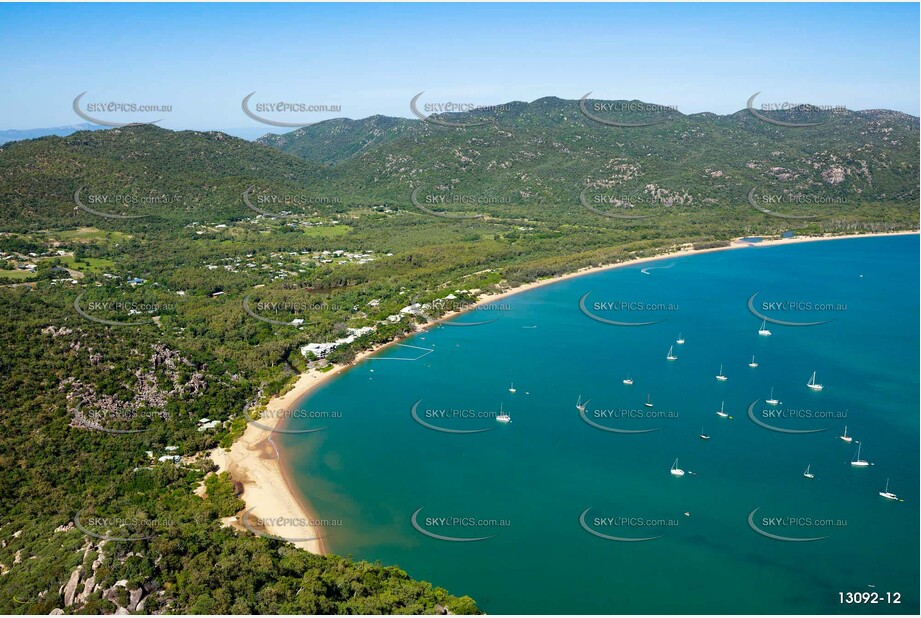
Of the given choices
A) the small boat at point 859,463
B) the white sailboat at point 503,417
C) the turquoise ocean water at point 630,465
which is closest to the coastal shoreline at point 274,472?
the turquoise ocean water at point 630,465

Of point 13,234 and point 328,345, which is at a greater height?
point 13,234

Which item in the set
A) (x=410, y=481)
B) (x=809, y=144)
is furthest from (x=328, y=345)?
(x=809, y=144)

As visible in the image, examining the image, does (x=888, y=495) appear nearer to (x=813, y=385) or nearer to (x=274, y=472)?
(x=813, y=385)

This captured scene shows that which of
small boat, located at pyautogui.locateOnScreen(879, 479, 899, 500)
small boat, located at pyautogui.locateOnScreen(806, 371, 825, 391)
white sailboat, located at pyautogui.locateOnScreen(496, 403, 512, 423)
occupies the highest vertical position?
small boat, located at pyautogui.locateOnScreen(806, 371, 825, 391)

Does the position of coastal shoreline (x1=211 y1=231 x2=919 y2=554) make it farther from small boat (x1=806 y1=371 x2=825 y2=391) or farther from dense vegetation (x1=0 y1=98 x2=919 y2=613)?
small boat (x1=806 y1=371 x2=825 y2=391)

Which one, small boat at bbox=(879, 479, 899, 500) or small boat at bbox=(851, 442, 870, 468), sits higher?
small boat at bbox=(851, 442, 870, 468)

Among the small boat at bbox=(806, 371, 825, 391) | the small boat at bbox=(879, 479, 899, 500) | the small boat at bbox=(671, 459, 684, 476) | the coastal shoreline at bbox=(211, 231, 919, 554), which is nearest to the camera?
the coastal shoreline at bbox=(211, 231, 919, 554)

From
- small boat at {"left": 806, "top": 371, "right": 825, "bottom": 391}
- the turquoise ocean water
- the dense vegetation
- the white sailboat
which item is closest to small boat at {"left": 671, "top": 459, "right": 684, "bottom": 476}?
the turquoise ocean water

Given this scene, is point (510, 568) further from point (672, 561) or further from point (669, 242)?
point (669, 242)
